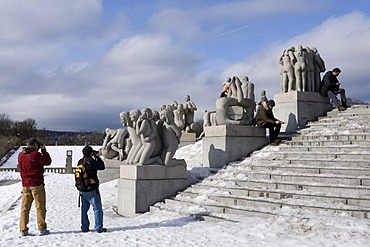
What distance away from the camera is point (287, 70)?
55.3 ft

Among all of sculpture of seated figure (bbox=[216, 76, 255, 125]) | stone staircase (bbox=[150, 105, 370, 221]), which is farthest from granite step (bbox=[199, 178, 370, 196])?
sculpture of seated figure (bbox=[216, 76, 255, 125])

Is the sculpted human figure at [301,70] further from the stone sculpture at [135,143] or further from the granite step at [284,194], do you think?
the stone sculpture at [135,143]

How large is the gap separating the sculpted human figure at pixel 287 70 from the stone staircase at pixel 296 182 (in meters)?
3.17

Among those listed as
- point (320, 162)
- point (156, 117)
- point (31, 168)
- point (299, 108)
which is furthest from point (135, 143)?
point (299, 108)

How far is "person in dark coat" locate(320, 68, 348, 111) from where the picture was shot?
1628cm

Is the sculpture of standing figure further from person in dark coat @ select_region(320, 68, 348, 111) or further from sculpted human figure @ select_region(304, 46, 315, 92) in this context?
person in dark coat @ select_region(320, 68, 348, 111)

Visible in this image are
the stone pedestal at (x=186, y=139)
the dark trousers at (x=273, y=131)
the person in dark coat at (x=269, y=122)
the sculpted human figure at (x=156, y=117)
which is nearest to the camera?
the sculpted human figure at (x=156, y=117)

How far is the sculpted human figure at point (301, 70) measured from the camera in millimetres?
16578

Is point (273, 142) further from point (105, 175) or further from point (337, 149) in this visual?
A: point (105, 175)

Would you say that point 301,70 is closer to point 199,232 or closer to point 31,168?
point 199,232

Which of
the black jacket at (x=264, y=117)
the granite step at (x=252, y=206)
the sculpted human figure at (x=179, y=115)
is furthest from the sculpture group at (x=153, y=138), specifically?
the sculpted human figure at (x=179, y=115)

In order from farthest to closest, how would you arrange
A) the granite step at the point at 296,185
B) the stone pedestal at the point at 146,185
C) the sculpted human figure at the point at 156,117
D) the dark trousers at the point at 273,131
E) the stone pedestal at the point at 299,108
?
the stone pedestal at the point at 299,108
the dark trousers at the point at 273,131
the sculpted human figure at the point at 156,117
the stone pedestal at the point at 146,185
the granite step at the point at 296,185

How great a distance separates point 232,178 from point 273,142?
288 cm

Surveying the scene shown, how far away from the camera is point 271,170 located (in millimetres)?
11508
